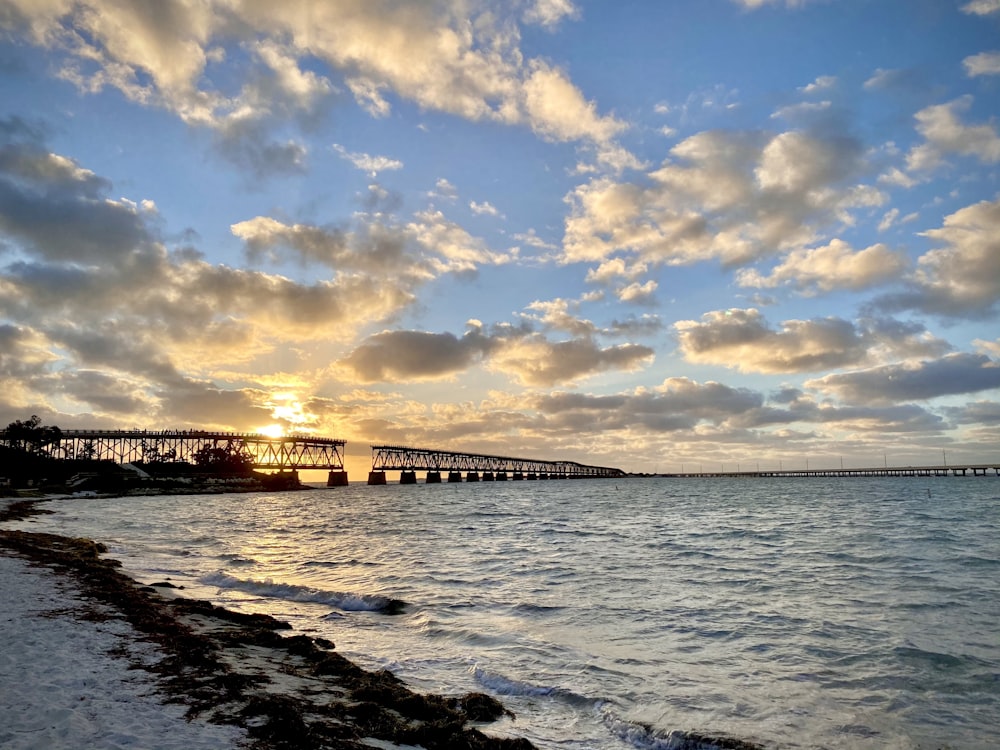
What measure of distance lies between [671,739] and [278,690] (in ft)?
24.7

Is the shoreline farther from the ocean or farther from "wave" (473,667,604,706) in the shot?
"wave" (473,667,604,706)

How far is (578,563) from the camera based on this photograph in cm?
3350

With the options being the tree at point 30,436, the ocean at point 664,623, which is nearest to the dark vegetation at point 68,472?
the tree at point 30,436

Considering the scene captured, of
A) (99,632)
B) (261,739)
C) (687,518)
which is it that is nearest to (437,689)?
(261,739)

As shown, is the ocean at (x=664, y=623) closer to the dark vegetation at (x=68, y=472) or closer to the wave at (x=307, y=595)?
the wave at (x=307, y=595)

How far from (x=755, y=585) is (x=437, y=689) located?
18.2m

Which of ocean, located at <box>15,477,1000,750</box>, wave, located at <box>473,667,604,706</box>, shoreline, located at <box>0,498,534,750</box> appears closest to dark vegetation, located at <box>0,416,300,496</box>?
ocean, located at <box>15,477,1000,750</box>

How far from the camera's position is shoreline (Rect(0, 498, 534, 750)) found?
31.6 ft

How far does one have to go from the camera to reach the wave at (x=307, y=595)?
23266mm

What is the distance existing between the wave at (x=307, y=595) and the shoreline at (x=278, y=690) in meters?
5.02

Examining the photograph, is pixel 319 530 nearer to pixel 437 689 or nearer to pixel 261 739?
pixel 437 689

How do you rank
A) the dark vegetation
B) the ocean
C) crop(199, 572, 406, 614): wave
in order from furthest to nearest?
the dark vegetation
crop(199, 572, 406, 614): wave
the ocean

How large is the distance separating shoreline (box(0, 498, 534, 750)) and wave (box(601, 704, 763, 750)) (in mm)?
2324

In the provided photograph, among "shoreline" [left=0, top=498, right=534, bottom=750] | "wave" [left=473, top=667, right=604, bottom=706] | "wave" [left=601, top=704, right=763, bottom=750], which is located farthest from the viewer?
"wave" [left=473, top=667, right=604, bottom=706]
